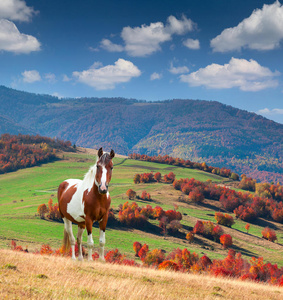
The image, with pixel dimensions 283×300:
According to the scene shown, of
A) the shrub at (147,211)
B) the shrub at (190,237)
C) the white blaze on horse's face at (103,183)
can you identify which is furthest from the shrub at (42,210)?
the white blaze on horse's face at (103,183)

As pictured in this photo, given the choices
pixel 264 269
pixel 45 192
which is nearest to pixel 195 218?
pixel 264 269

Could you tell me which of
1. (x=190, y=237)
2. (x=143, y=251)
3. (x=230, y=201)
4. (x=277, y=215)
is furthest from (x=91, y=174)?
(x=277, y=215)

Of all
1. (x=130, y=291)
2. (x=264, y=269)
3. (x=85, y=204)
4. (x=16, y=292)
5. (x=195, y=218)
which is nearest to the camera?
(x=16, y=292)

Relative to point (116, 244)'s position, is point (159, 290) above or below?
above

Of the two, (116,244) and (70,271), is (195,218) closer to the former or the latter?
(116,244)

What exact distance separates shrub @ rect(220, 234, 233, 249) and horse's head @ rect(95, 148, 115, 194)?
119 m

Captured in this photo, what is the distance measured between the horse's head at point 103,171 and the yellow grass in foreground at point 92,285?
334 centimetres

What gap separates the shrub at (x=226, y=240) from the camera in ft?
396

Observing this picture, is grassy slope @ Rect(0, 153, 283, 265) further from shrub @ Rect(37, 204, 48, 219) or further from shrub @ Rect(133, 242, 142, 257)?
shrub @ Rect(37, 204, 48, 219)

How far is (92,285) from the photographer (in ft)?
32.0

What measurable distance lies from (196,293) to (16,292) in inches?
255

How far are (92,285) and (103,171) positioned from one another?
4540mm

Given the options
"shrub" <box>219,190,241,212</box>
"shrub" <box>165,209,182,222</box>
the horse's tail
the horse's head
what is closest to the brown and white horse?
the horse's head

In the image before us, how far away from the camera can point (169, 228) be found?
128 metres
